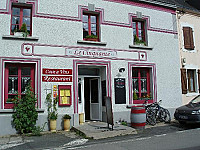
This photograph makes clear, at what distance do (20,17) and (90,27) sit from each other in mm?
3344

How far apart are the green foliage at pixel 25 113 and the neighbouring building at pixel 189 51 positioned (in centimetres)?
860

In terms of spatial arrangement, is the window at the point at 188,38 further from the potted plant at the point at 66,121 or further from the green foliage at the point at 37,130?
the green foliage at the point at 37,130

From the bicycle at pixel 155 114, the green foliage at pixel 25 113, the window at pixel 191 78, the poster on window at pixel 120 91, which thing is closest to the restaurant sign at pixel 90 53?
the poster on window at pixel 120 91

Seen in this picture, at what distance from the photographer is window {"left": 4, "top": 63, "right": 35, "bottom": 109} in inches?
368

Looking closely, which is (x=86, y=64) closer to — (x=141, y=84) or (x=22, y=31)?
(x=22, y=31)

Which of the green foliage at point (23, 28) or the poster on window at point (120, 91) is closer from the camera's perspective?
the green foliage at point (23, 28)

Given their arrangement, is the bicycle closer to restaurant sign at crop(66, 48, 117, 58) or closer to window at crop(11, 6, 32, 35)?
restaurant sign at crop(66, 48, 117, 58)

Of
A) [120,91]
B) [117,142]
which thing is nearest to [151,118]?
[120,91]

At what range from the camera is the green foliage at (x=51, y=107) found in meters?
9.58

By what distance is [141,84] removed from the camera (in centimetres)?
1225

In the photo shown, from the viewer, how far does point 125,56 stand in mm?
11578

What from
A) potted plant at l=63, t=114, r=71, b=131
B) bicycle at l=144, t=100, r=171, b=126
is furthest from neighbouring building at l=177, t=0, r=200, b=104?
potted plant at l=63, t=114, r=71, b=131

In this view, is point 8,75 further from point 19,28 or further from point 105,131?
point 105,131

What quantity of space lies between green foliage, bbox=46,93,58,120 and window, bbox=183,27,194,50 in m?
8.72
